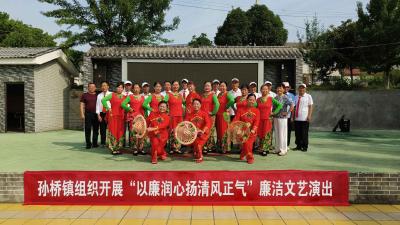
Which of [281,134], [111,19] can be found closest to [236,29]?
[111,19]

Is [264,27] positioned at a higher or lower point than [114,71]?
higher

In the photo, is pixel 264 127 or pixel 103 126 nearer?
pixel 264 127

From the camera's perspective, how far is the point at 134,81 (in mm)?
14375

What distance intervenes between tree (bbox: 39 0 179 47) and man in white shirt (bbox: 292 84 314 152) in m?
9.47

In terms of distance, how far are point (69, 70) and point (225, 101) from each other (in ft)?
33.9

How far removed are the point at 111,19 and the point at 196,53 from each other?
4.30 metres

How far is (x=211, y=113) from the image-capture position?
7918 millimetres

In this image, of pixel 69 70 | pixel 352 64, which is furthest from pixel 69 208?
pixel 352 64

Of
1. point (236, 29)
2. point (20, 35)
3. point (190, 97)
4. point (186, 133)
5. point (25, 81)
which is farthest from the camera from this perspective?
point (236, 29)

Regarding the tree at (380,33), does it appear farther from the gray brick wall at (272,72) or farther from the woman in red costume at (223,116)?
the woman in red costume at (223,116)

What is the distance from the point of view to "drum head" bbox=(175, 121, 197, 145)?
7.02 meters

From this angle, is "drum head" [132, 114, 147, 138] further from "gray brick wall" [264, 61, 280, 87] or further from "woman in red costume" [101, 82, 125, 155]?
"gray brick wall" [264, 61, 280, 87]

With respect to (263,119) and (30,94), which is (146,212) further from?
(30,94)

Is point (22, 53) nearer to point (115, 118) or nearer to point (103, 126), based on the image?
point (103, 126)
